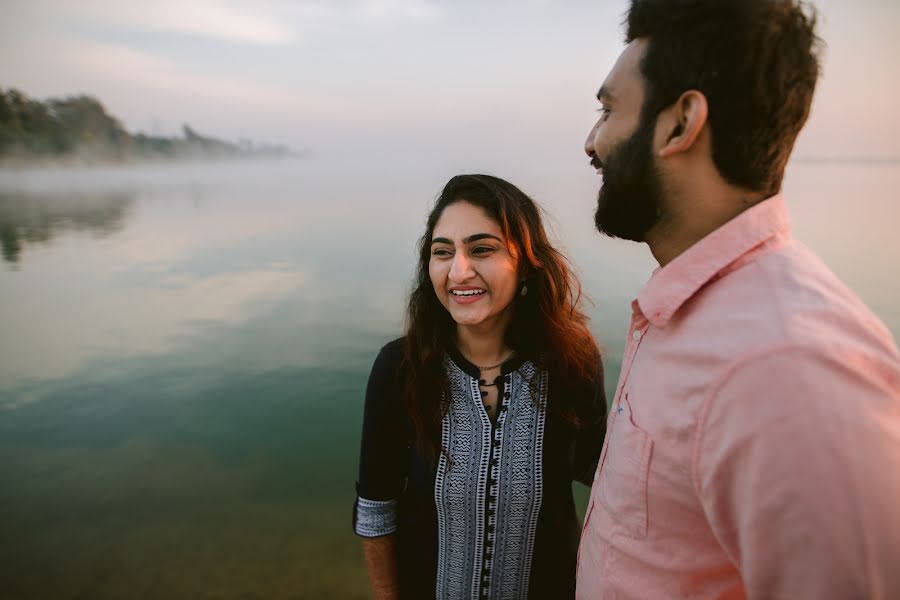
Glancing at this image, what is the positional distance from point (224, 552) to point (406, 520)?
317cm

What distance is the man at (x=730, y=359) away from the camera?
772mm

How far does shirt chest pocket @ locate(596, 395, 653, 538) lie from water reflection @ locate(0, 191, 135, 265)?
21.2 m

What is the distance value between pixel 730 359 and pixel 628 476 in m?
0.44

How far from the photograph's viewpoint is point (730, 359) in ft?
2.99

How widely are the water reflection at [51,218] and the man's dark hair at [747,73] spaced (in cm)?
2130

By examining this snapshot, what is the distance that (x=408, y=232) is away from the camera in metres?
20.5

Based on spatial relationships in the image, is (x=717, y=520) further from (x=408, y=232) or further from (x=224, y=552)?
(x=408, y=232)

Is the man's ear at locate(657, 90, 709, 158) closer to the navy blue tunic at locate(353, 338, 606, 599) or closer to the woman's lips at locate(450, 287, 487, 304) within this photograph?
the woman's lips at locate(450, 287, 487, 304)

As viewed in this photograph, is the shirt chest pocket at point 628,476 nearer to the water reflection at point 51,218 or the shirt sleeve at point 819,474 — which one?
the shirt sleeve at point 819,474

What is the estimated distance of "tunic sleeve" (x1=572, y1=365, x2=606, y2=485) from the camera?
204cm

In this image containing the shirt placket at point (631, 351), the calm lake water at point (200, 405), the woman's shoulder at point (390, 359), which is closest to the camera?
→ the shirt placket at point (631, 351)

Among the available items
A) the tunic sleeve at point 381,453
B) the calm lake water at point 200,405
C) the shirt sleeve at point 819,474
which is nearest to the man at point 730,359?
the shirt sleeve at point 819,474

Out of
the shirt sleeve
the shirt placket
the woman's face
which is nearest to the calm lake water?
the woman's face

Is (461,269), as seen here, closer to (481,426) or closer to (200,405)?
(481,426)
